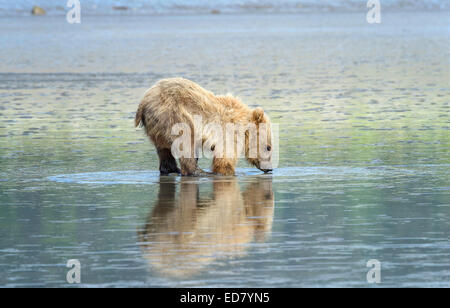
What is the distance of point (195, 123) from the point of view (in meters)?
13.2

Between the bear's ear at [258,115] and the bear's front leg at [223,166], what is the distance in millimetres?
650

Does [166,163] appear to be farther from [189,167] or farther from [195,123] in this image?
[195,123]

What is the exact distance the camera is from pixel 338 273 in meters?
8.21

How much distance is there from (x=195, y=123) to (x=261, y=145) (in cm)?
110

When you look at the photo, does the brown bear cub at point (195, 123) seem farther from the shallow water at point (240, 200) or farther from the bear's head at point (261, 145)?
the shallow water at point (240, 200)

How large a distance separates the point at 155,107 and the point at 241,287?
18.4ft

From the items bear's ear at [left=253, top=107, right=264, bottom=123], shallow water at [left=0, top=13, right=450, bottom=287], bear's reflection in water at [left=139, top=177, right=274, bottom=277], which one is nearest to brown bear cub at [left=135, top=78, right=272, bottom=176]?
bear's ear at [left=253, top=107, right=264, bottom=123]

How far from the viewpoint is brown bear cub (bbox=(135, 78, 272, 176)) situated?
13078mm

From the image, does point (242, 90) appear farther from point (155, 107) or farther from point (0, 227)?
point (0, 227)

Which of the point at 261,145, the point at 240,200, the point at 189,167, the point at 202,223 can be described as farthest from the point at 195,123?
the point at 202,223

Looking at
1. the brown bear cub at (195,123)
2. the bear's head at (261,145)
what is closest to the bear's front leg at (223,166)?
the brown bear cub at (195,123)

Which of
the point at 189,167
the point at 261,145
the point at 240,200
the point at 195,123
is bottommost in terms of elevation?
the point at 240,200

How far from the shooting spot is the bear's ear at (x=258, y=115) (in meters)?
13.5

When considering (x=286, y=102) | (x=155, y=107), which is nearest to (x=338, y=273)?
(x=155, y=107)
